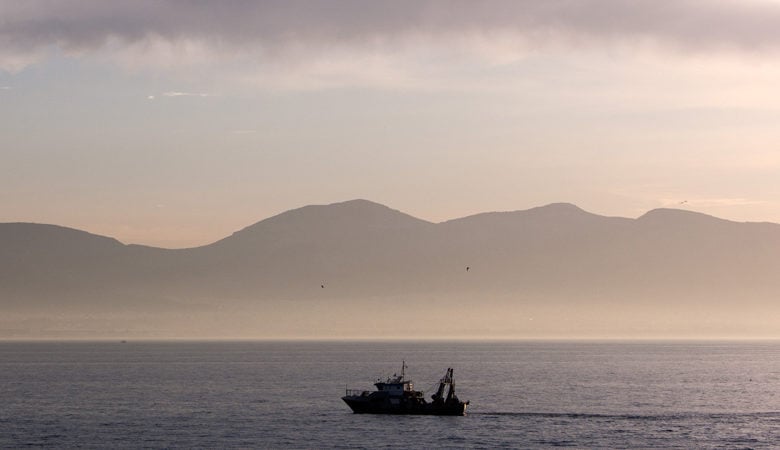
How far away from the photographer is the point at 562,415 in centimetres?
18125

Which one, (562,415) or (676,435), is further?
(562,415)

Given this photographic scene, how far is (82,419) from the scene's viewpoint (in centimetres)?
17425

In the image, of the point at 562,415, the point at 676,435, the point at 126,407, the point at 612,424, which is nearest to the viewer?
the point at 676,435

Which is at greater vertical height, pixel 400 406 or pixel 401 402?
pixel 401 402

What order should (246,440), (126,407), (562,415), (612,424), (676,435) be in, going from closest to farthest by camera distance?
(246,440) → (676,435) → (612,424) → (562,415) → (126,407)

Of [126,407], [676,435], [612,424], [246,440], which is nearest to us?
[246,440]

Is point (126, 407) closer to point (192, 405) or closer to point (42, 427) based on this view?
point (192, 405)

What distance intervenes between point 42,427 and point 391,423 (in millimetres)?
48077

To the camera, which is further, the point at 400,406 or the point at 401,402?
the point at 400,406

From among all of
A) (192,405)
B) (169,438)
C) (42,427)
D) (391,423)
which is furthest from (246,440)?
(192,405)

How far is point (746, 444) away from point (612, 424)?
24.4 m

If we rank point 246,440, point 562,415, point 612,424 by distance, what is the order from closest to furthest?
point 246,440 < point 612,424 < point 562,415

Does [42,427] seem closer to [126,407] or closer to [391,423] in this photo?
[126,407]

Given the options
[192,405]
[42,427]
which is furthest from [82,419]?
[192,405]
